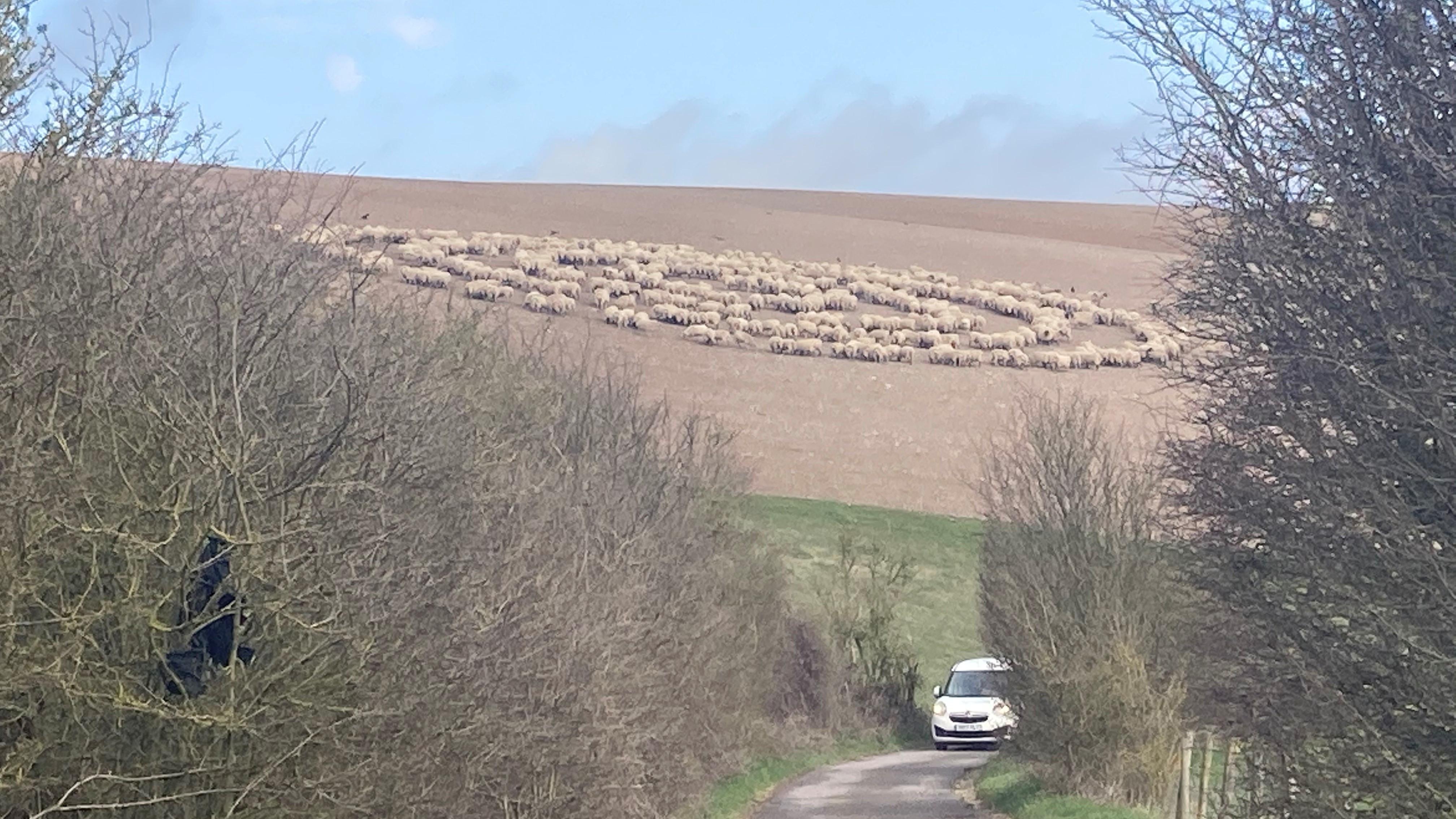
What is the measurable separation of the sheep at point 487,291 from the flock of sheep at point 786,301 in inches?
5.0

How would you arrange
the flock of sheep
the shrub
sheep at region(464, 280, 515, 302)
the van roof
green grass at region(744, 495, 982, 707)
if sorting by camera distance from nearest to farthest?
the van roof, the shrub, green grass at region(744, 495, 982, 707), sheep at region(464, 280, 515, 302), the flock of sheep

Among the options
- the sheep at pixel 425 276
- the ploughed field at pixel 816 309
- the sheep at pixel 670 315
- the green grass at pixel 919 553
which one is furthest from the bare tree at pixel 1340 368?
the sheep at pixel 670 315

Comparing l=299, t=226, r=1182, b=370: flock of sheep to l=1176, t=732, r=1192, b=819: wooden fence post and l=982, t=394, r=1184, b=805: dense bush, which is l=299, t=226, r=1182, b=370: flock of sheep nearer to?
l=982, t=394, r=1184, b=805: dense bush

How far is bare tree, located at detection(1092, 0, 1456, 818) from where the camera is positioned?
5.90 metres

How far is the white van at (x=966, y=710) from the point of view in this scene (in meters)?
34.5

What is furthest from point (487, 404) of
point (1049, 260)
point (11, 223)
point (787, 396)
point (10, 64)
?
point (1049, 260)

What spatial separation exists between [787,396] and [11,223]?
4505cm

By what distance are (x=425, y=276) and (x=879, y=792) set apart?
22796 millimetres

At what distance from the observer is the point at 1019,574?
2298cm

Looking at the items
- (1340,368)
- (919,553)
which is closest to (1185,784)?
(1340,368)

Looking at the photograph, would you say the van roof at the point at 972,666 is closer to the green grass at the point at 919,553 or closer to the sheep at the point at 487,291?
the green grass at the point at 919,553

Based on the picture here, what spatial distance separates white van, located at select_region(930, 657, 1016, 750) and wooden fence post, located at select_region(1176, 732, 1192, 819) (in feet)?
55.0

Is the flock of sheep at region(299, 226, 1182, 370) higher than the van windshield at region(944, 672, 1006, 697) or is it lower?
higher

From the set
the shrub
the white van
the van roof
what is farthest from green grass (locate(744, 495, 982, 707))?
the van roof
